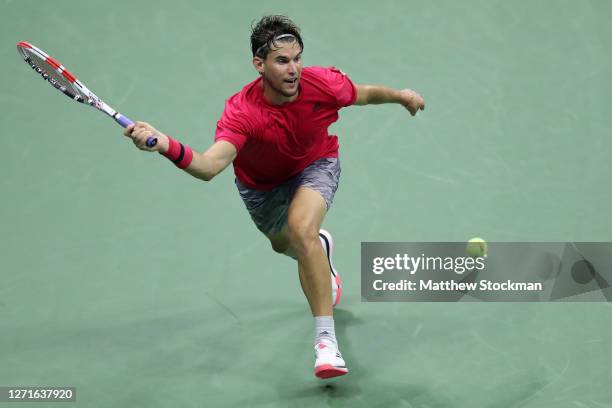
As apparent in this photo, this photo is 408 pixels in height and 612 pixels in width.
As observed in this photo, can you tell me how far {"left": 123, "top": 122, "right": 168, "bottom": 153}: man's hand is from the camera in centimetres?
419

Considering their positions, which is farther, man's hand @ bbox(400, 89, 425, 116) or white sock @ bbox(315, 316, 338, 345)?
man's hand @ bbox(400, 89, 425, 116)

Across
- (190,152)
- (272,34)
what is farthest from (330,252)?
(190,152)

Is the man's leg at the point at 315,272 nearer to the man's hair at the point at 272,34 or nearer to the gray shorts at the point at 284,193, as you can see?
the gray shorts at the point at 284,193

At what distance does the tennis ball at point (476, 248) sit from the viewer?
610 centimetres

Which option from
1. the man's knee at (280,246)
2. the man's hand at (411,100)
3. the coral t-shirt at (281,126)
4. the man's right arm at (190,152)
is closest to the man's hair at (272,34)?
the coral t-shirt at (281,126)

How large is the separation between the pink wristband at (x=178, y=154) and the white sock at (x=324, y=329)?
1.04 metres

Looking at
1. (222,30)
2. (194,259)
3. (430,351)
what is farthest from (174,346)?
(222,30)

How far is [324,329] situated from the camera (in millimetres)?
4777

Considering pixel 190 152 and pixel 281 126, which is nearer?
pixel 190 152

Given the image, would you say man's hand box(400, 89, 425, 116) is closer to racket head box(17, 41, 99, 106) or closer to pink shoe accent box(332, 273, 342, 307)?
pink shoe accent box(332, 273, 342, 307)

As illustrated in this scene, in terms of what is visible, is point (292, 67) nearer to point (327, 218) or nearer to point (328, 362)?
point (328, 362)

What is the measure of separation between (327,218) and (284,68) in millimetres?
1849

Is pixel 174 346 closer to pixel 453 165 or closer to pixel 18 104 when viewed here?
pixel 453 165

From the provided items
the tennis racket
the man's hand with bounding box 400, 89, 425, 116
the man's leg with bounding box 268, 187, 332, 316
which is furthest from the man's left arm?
the tennis racket
